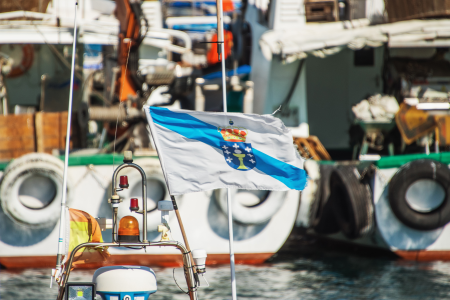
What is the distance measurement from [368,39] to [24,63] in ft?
35.4

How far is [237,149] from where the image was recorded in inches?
222

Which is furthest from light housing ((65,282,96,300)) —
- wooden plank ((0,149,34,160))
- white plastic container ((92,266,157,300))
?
wooden plank ((0,149,34,160))

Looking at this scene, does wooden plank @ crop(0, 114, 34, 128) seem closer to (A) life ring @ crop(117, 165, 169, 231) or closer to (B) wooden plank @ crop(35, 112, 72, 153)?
(B) wooden plank @ crop(35, 112, 72, 153)

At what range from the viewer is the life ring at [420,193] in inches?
415

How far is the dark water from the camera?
8.24 metres

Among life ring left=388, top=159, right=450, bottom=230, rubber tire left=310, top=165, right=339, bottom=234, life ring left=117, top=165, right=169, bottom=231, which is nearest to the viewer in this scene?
life ring left=117, top=165, right=169, bottom=231

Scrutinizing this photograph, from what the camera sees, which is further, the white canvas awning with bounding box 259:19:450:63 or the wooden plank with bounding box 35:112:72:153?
the white canvas awning with bounding box 259:19:450:63

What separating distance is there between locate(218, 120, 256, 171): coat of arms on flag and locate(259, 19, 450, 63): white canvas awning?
712 centimetres

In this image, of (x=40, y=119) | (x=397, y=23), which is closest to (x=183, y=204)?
(x=40, y=119)

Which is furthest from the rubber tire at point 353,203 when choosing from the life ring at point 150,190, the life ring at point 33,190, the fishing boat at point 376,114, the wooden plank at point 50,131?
the wooden plank at point 50,131

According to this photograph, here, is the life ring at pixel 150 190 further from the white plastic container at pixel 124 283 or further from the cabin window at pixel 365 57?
the cabin window at pixel 365 57

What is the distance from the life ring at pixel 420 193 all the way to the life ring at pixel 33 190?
6311 millimetres

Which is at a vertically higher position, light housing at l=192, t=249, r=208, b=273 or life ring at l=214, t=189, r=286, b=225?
light housing at l=192, t=249, r=208, b=273

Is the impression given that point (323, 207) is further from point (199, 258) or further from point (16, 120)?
point (199, 258)
